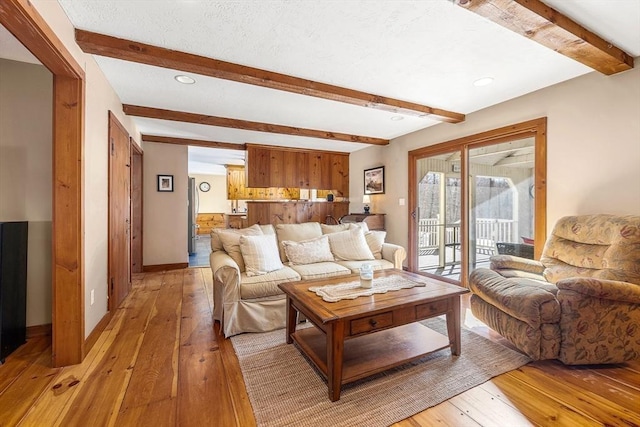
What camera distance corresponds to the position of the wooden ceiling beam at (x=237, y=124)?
3.51 meters

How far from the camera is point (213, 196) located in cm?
1008

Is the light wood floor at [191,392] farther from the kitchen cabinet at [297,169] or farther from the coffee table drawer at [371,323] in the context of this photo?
the kitchen cabinet at [297,169]

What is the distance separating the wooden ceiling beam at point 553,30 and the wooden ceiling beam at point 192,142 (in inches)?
173

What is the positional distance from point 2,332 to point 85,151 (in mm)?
1359


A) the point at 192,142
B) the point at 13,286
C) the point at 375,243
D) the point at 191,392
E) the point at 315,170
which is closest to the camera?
the point at 191,392

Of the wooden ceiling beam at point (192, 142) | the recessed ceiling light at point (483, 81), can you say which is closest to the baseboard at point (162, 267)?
the wooden ceiling beam at point (192, 142)

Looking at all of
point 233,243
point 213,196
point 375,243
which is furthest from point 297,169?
point 213,196

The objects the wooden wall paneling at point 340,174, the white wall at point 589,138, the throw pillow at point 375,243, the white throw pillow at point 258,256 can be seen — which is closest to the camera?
the white wall at point 589,138

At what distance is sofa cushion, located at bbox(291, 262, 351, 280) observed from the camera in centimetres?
274

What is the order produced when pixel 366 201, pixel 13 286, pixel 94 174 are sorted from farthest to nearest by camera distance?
1. pixel 366 201
2. pixel 94 174
3. pixel 13 286

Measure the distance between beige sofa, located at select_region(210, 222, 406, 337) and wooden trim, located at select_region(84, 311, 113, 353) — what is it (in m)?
0.91

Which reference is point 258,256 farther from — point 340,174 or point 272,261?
point 340,174

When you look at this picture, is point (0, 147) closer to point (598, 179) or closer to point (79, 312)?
point (79, 312)

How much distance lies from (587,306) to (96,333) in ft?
11.9
